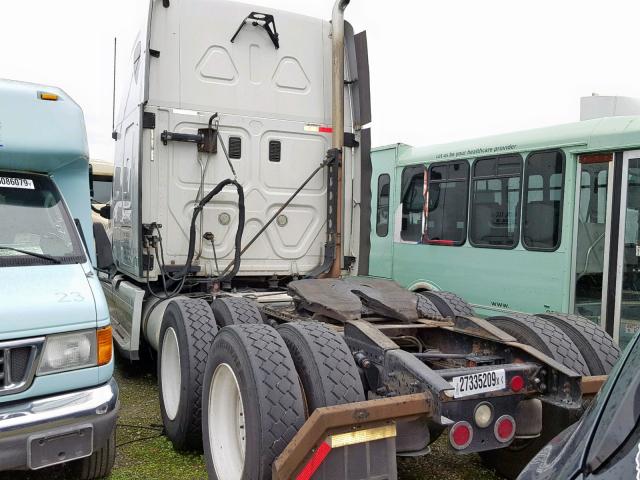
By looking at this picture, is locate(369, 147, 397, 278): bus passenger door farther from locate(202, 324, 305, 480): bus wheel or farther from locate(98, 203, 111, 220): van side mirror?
locate(202, 324, 305, 480): bus wheel

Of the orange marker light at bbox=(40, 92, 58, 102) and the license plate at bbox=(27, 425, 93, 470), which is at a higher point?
the orange marker light at bbox=(40, 92, 58, 102)

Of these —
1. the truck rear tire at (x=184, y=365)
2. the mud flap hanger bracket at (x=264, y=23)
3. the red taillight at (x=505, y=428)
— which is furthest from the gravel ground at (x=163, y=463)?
the mud flap hanger bracket at (x=264, y=23)

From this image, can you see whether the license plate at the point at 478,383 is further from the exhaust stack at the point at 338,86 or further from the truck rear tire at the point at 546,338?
the exhaust stack at the point at 338,86

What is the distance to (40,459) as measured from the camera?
3.07 metres

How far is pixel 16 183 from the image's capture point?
13.7 ft

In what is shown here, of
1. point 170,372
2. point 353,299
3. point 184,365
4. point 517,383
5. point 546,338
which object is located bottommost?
point 170,372

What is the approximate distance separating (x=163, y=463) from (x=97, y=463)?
530 millimetres

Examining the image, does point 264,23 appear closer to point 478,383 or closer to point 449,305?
point 449,305

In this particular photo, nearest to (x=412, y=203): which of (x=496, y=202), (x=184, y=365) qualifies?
(x=496, y=202)

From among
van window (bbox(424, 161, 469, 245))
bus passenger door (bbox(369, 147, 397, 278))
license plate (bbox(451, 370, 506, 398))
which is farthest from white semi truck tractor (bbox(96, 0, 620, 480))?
bus passenger door (bbox(369, 147, 397, 278))

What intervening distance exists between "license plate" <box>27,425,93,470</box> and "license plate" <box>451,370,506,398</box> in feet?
6.84

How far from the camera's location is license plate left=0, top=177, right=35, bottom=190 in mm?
4109

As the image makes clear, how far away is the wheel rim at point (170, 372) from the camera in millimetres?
4613

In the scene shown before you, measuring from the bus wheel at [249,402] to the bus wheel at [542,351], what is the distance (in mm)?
1509
